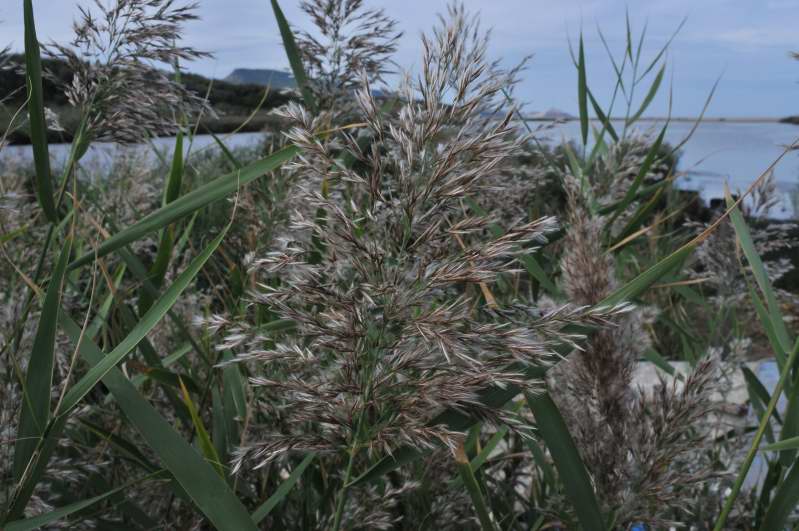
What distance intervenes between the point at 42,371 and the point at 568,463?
63cm

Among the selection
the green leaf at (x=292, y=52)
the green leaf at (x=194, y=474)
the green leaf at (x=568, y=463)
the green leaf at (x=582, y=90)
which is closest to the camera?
the green leaf at (x=194, y=474)

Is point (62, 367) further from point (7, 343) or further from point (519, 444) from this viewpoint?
point (519, 444)

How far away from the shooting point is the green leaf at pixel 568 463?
0.99m

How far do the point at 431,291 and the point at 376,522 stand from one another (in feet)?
1.36

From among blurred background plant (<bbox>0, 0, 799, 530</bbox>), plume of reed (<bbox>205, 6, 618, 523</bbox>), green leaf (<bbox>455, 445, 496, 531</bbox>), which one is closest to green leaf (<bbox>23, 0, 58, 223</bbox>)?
blurred background plant (<bbox>0, 0, 799, 530</bbox>)

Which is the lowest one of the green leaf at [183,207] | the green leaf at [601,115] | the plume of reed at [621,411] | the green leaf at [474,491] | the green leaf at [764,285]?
the green leaf at [474,491]

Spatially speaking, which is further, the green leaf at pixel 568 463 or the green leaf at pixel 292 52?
the green leaf at pixel 292 52

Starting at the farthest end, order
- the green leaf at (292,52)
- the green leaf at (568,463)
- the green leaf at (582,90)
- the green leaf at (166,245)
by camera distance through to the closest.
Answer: the green leaf at (582,90) → the green leaf at (292,52) → the green leaf at (166,245) → the green leaf at (568,463)

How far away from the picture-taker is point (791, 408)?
1.02 m

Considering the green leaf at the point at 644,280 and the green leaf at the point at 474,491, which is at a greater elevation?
the green leaf at the point at 644,280

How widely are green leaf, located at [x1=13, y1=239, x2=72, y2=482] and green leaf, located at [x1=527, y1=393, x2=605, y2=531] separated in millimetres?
569

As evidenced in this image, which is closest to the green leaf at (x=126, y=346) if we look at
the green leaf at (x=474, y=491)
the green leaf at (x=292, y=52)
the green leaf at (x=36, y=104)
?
the green leaf at (x=36, y=104)

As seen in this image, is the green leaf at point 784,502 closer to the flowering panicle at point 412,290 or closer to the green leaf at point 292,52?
the flowering panicle at point 412,290

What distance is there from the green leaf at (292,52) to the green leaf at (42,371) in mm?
637
